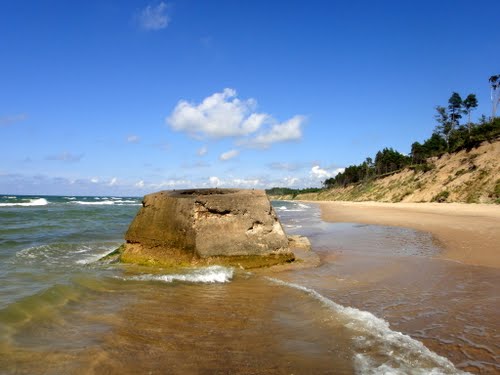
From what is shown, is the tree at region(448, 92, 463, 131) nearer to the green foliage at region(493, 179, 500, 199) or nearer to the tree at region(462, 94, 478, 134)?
the tree at region(462, 94, 478, 134)

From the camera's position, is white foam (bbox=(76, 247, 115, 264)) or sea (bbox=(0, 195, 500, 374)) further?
white foam (bbox=(76, 247, 115, 264))

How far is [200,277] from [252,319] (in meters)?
2.79

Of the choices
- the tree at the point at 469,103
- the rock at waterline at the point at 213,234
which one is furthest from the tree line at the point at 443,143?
the rock at waterline at the point at 213,234

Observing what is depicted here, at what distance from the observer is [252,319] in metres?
5.21

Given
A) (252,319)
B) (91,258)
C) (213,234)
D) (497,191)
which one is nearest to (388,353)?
(252,319)

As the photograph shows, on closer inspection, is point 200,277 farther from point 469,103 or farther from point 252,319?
point 469,103

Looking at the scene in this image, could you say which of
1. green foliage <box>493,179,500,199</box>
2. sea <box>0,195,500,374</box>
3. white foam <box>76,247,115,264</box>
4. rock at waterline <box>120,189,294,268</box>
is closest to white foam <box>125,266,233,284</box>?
sea <box>0,195,500,374</box>

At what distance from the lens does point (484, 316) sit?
4980 millimetres

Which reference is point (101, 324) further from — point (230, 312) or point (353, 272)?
point (353, 272)

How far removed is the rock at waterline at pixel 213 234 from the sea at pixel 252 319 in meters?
0.48

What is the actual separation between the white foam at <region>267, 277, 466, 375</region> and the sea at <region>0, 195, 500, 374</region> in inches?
0.5

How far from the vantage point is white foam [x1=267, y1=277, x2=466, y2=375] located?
11.5 ft

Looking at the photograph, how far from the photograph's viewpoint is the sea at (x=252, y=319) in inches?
147

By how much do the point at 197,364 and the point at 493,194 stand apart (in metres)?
33.1
